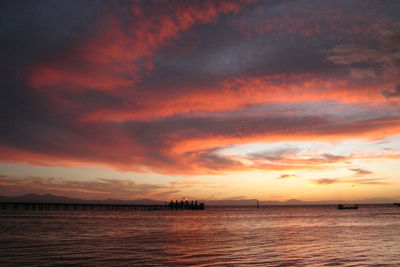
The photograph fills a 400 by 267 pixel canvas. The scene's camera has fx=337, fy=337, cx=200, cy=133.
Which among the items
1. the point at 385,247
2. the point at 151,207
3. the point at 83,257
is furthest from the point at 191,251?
the point at 151,207

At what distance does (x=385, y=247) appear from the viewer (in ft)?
91.4

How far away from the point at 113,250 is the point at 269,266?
12682 millimetres

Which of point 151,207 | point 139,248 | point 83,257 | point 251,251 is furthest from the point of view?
point 151,207

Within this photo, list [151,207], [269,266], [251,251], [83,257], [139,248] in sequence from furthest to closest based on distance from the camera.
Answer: [151,207], [139,248], [251,251], [83,257], [269,266]

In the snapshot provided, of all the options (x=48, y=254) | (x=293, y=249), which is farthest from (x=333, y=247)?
(x=48, y=254)

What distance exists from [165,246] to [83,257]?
8189 millimetres

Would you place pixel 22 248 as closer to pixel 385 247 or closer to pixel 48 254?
pixel 48 254

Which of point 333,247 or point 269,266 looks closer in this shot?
point 269,266

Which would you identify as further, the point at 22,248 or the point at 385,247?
the point at 385,247

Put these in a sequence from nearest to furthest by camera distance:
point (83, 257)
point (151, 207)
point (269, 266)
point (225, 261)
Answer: point (269, 266) → point (225, 261) → point (83, 257) → point (151, 207)

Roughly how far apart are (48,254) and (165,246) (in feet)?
31.2

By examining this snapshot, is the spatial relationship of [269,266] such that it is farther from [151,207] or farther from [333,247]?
[151,207]

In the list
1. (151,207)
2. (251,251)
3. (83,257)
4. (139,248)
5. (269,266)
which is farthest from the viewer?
(151,207)

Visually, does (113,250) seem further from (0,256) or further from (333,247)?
(333,247)
